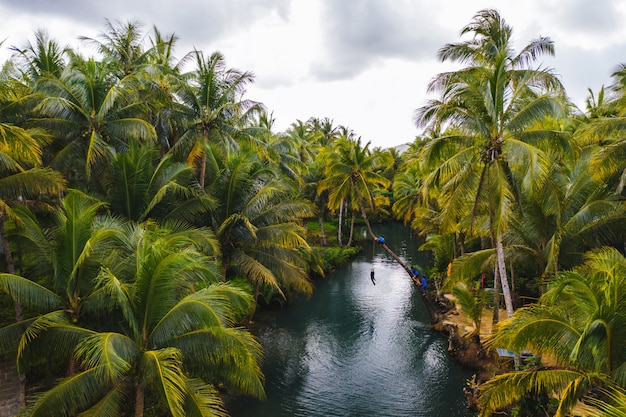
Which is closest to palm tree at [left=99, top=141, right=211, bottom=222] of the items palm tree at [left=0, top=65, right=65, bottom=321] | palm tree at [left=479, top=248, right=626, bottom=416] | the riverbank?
palm tree at [left=0, top=65, right=65, bottom=321]

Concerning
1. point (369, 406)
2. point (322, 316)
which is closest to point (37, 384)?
point (369, 406)

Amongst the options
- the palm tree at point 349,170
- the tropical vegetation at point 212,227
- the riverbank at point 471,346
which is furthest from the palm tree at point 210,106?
the riverbank at point 471,346

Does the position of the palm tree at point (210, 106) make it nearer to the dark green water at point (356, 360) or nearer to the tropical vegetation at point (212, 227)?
the tropical vegetation at point (212, 227)

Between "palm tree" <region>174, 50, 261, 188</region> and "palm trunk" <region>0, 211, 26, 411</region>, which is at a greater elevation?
"palm tree" <region>174, 50, 261, 188</region>

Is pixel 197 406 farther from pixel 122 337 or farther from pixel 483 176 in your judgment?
pixel 483 176

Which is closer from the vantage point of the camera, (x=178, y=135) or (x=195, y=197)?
(x=195, y=197)

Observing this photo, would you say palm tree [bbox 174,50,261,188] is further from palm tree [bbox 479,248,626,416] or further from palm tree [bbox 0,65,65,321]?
palm tree [bbox 479,248,626,416]
